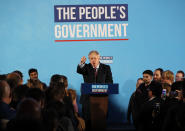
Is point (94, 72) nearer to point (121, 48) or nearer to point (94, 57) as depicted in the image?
point (94, 57)

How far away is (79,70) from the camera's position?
21.0ft


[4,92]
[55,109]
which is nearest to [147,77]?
[55,109]

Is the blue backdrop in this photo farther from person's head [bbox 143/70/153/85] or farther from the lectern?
the lectern

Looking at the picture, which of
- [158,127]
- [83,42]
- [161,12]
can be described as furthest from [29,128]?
[161,12]

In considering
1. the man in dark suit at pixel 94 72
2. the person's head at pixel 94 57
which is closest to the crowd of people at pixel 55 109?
the man in dark suit at pixel 94 72

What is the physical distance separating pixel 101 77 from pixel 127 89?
2038mm

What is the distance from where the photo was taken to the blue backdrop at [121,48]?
8.38m

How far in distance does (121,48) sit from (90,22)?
1.00 metres

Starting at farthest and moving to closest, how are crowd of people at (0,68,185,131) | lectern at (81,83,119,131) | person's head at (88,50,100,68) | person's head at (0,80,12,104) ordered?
person's head at (88,50,100,68) → lectern at (81,83,119,131) → person's head at (0,80,12,104) → crowd of people at (0,68,185,131)

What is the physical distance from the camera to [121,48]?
8375 millimetres

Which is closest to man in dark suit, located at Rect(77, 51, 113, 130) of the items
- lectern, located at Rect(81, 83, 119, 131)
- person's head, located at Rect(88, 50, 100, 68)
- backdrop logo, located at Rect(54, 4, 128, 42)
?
person's head, located at Rect(88, 50, 100, 68)

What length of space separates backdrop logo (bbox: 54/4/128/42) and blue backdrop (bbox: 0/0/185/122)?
11cm

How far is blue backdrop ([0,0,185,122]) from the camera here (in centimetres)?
838

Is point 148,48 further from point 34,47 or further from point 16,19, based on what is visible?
point 16,19
